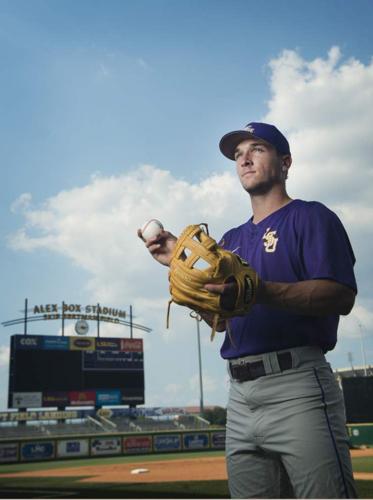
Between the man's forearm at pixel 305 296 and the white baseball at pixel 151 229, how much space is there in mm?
584

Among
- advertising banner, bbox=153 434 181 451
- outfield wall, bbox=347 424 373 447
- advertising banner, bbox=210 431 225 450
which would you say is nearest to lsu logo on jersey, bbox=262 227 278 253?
outfield wall, bbox=347 424 373 447

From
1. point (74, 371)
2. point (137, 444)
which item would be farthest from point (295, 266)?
point (74, 371)

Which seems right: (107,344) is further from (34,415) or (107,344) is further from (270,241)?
(270,241)

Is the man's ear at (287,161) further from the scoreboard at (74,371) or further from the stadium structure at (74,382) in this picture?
the scoreboard at (74,371)

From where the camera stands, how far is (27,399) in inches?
1105

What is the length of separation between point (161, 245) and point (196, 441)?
2245 centimetres

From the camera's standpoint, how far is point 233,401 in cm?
207

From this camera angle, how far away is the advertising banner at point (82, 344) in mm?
29844

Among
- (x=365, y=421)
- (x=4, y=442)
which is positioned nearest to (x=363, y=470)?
(x=365, y=421)

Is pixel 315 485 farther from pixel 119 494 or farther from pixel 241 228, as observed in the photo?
pixel 119 494

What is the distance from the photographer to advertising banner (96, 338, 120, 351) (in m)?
30.6

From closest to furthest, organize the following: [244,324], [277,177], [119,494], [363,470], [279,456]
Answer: [279,456] < [244,324] < [277,177] < [119,494] < [363,470]

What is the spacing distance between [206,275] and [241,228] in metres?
0.74

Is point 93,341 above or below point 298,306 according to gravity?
above
